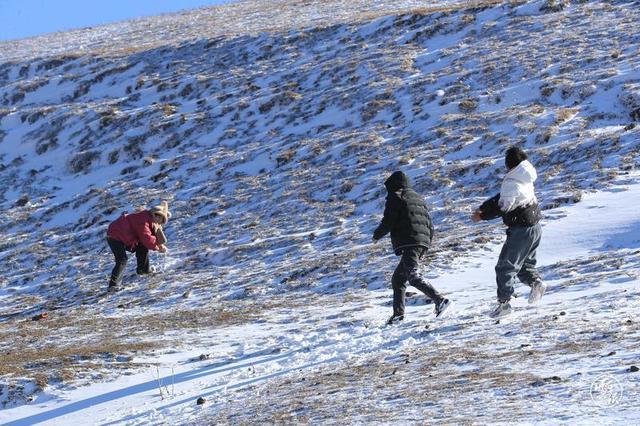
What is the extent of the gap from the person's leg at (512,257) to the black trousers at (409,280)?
92 centimetres

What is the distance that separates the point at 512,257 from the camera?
941 cm

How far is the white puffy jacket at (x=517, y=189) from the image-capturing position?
9.31 m

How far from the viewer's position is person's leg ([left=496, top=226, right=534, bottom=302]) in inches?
367

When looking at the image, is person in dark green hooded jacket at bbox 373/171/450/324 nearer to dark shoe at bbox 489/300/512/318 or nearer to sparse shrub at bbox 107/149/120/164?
dark shoe at bbox 489/300/512/318

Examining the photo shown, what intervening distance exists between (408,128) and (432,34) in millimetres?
8692

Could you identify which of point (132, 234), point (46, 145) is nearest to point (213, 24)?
point (46, 145)

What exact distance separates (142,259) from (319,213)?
4.33m

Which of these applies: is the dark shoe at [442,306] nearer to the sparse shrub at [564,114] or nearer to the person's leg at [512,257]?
the person's leg at [512,257]

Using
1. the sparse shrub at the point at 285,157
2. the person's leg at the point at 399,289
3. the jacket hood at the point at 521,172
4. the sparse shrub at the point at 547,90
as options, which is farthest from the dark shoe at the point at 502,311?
the sparse shrub at the point at 285,157

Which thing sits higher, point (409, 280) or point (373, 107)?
point (373, 107)

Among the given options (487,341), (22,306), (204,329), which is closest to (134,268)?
(22,306)

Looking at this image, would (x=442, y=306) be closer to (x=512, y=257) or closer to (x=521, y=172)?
(x=512, y=257)

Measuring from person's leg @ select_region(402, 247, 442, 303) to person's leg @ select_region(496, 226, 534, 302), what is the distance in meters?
0.90

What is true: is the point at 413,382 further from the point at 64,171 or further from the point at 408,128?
the point at 64,171
